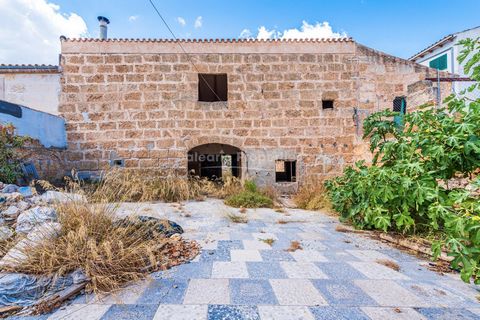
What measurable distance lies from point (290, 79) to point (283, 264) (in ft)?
18.8

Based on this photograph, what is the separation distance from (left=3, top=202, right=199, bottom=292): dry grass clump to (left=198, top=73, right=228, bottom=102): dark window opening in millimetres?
5448

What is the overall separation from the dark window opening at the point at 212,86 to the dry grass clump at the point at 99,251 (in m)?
5.45

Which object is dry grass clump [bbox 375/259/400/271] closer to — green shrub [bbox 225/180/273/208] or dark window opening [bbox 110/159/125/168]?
green shrub [bbox 225/180/273/208]

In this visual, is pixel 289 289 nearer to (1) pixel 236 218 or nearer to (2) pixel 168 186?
(1) pixel 236 218

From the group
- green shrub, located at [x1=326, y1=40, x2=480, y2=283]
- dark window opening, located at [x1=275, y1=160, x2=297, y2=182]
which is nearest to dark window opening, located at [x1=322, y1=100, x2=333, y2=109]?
dark window opening, located at [x1=275, y1=160, x2=297, y2=182]

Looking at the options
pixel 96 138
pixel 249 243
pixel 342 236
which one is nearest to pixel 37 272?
pixel 249 243

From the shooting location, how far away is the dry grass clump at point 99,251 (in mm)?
1879

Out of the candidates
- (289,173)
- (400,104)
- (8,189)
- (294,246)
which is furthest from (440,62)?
(8,189)

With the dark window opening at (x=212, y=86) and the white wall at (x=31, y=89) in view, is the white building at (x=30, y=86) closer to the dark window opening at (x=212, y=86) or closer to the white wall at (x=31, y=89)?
the white wall at (x=31, y=89)

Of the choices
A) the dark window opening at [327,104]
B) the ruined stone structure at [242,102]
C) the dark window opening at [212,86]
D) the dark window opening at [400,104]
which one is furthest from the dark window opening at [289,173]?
Answer: the dark window opening at [400,104]

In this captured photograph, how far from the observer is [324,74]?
6.77 m

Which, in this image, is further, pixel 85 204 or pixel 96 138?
pixel 96 138

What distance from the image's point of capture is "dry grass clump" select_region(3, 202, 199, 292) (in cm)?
→ 188

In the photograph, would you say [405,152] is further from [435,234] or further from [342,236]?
[342,236]
